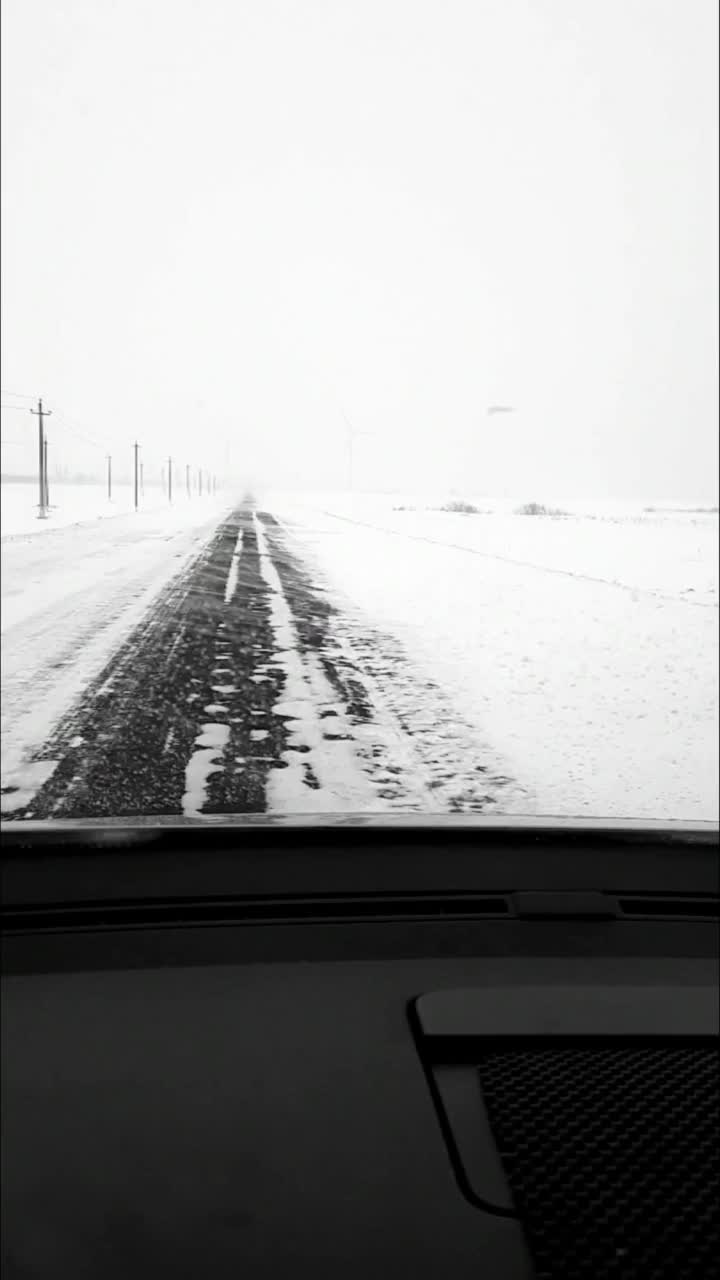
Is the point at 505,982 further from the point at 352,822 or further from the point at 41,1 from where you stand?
the point at 41,1

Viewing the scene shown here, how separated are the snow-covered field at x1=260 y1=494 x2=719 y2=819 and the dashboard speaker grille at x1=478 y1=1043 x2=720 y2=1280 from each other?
120 centimetres

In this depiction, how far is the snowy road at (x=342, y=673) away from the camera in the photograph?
290 centimetres

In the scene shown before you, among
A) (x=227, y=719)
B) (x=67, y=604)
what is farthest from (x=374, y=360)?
(x=227, y=719)

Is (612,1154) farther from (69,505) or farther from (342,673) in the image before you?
(69,505)

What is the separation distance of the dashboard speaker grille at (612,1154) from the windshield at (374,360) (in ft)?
5.19

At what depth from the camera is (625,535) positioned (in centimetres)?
421

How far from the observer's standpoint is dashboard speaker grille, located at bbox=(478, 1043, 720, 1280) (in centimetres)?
130

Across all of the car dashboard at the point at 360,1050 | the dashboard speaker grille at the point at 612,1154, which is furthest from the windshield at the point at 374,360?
the dashboard speaker grille at the point at 612,1154

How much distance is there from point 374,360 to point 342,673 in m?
1.60

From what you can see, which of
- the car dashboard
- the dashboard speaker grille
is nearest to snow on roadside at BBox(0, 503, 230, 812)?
the car dashboard

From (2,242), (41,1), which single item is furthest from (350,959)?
(41,1)

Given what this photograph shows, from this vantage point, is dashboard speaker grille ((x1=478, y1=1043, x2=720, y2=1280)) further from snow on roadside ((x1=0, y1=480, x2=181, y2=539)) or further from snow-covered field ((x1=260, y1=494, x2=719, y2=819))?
snow on roadside ((x1=0, y1=480, x2=181, y2=539))

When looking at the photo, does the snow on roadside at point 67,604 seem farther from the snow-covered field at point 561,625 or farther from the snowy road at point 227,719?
the snow-covered field at point 561,625

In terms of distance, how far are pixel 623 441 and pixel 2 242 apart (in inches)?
105
